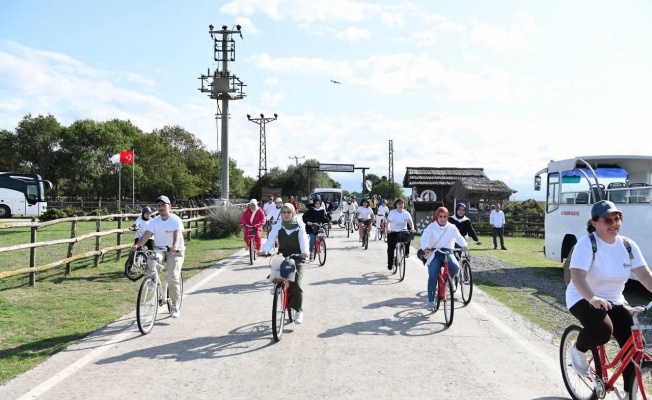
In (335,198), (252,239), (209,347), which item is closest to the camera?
(209,347)

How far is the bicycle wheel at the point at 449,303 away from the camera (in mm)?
7750

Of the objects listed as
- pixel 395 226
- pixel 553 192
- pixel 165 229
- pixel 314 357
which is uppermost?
pixel 553 192

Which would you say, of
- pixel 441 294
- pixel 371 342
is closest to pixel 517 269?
pixel 441 294

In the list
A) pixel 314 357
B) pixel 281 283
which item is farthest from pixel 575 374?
pixel 281 283

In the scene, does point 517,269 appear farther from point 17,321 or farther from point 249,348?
point 17,321

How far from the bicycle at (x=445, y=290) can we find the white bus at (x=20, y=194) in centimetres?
3939

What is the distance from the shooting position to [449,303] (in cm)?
784

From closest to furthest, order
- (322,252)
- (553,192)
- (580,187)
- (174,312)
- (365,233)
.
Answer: (174,312) → (580,187) → (322,252) → (553,192) → (365,233)

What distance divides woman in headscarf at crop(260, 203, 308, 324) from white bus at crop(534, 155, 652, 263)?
798cm

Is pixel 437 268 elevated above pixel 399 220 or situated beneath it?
situated beneath

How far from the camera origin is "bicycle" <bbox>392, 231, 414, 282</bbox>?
12.4 metres

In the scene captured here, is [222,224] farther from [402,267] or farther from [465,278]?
[465,278]

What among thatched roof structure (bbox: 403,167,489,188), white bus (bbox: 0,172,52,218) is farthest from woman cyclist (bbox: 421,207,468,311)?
white bus (bbox: 0,172,52,218)

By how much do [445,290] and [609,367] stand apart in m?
3.59
